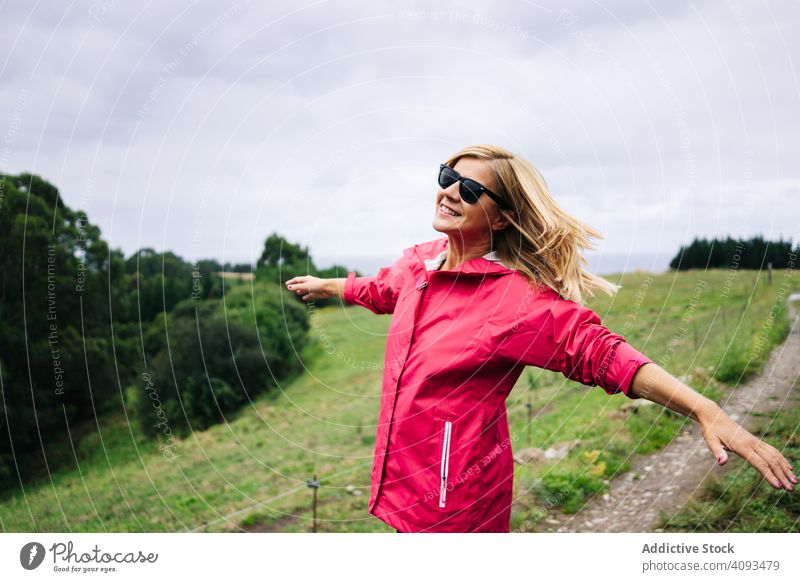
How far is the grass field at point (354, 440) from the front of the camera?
5.52m

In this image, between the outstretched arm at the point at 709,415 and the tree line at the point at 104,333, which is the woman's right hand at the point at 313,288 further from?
the tree line at the point at 104,333

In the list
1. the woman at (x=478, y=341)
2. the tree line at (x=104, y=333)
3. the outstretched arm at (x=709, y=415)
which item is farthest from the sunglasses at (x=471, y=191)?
the tree line at (x=104, y=333)

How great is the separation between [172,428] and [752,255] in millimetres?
16802

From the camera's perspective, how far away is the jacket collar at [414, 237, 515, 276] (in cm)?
256

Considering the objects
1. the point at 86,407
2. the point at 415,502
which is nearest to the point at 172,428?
the point at 86,407

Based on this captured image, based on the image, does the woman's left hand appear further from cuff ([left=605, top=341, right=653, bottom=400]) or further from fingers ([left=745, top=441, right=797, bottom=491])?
cuff ([left=605, top=341, right=653, bottom=400])

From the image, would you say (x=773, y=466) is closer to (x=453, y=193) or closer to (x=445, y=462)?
(x=445, y=462)

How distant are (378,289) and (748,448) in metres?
1.74

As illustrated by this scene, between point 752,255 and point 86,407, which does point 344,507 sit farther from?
point 86,407

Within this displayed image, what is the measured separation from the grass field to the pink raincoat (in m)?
2.16

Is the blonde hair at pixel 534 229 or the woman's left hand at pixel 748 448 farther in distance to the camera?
the blonde hair at pixel 534 229

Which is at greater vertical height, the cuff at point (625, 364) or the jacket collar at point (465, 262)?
the jacket collar at point (465, 262)

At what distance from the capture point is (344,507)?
6.40 meters

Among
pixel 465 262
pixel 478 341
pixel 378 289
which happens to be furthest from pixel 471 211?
pixel 378 289
